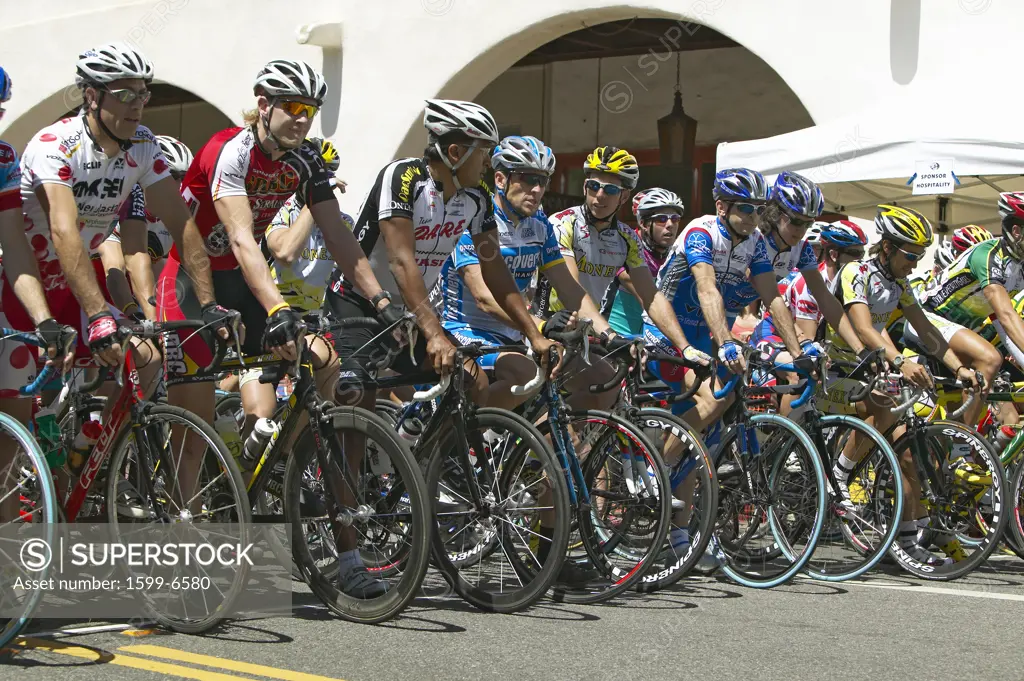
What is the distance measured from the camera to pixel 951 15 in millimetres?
12227

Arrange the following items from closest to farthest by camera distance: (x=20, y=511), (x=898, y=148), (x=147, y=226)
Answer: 1. (x=20, y=511)
2. (x=147, y=226)
3. (x=898, y=148)

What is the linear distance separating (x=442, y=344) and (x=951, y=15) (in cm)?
816

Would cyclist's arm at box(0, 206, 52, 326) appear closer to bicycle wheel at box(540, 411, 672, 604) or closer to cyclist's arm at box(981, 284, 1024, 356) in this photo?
bicycle wheel at box(540, 411, 672, 604)

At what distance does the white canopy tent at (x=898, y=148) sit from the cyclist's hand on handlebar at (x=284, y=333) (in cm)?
675

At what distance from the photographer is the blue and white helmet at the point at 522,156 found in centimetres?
667

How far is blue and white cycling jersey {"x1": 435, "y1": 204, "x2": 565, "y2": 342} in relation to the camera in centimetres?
675

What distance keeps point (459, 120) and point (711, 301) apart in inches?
78.2

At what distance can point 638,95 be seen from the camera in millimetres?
17703

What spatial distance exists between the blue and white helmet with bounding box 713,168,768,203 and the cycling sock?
269 centimetres

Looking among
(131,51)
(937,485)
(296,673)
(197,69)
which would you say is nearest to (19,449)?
(296,673)

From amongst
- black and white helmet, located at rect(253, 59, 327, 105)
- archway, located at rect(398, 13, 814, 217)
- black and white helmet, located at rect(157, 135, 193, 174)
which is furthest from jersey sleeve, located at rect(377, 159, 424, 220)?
archway, located at rect(398, 13, 814, 217)

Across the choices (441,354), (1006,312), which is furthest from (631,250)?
(1006,312)

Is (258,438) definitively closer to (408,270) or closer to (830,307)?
(408,270)

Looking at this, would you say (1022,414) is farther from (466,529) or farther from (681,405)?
(466,529)
